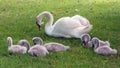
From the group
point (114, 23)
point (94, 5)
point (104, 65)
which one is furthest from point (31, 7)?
point (104, 65)

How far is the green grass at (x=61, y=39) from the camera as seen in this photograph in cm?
697

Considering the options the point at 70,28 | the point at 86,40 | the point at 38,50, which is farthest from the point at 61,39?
the point at 38,50

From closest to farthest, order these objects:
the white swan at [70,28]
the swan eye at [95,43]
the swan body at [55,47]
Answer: the swan body at [55,47] < the swan eye at [95,43] < the white swan at [70,28]

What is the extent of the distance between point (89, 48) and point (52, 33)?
1.43 m

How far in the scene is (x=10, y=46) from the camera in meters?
7.58

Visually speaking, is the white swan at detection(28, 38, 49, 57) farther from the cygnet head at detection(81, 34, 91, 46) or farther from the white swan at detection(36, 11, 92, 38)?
the white swan at detection(36, 11, 92, 38)

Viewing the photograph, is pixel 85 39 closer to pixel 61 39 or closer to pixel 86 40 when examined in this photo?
pixel 86 40

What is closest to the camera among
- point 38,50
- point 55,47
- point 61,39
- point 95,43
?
point 38,50

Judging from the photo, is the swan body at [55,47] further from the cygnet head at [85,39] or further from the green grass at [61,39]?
the cygnet head at [85,39]

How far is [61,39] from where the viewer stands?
29.0ft

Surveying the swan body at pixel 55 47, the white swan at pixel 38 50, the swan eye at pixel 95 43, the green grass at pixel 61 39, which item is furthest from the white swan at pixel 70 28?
the white swan at pixel 38 50

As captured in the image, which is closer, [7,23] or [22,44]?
[22,44]

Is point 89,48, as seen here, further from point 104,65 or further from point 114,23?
point 114,23

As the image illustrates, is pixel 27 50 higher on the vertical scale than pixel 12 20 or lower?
higher
